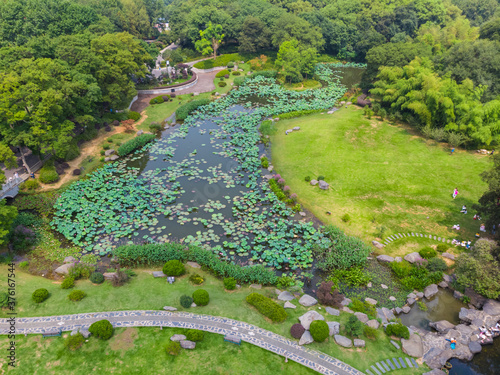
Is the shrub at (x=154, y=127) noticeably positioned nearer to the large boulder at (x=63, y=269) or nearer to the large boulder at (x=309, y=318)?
the large boulder at (x=63, y=269)

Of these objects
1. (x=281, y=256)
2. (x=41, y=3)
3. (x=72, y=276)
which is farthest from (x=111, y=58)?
(x=281, y=256)

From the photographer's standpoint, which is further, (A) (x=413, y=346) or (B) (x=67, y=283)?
(B) (x=67, y=283)

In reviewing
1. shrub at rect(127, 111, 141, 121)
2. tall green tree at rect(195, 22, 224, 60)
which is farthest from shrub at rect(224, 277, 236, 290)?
tall green tree at rect(195, 22, 224, 60)

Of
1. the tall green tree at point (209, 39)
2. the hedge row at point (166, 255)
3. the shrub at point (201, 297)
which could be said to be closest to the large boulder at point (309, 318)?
the hedge row at point (166, 255)

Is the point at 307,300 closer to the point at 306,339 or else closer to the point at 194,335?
the point at 306,339

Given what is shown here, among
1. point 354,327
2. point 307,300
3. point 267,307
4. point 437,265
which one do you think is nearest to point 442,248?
point 437,265

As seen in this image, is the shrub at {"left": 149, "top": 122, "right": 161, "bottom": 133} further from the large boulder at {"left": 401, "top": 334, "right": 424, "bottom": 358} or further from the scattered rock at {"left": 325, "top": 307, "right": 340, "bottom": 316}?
the large boulder at {"left": 401, "top": 334, "right": 424, "bottom": 358}
